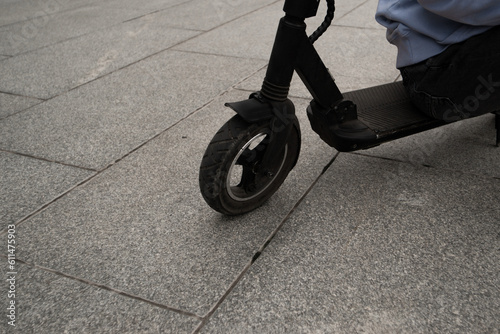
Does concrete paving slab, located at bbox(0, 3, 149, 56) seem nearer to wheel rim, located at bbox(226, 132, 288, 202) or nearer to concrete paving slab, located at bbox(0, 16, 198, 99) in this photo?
concrete paving slab, located at bbox(0, 16, 198, 99)

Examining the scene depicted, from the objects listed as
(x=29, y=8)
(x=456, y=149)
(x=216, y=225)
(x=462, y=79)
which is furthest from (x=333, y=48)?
(x=29, y=8)

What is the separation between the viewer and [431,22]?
2.35m

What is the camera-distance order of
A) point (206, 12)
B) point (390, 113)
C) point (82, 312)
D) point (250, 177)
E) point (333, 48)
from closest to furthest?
point (82, 312) → point (250, 177) → point (390, 113) → point (333, 48) → point (206, 12)

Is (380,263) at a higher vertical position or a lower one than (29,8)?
lower

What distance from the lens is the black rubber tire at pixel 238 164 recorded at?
7.04ft

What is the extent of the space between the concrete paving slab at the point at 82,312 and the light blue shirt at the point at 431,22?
1588 mm

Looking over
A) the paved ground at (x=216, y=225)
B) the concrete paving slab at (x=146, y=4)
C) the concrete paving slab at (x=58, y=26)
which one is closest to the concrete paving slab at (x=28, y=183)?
→ the paved ground at (x=216, y=225)

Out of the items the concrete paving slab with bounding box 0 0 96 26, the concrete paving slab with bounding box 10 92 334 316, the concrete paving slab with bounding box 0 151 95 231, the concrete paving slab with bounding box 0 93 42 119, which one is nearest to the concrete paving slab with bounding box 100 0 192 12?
the concrete paving slab with bounding box 0 0 96 26

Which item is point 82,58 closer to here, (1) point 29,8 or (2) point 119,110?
(2) point 119,110

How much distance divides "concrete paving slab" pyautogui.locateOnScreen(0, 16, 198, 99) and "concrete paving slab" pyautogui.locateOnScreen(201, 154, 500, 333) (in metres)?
2.71

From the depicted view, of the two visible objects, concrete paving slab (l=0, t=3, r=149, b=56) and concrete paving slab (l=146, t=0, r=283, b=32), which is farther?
concrete paving slab (l=146, t=0, r=283, b=32)

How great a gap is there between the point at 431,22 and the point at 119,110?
7.41 feet

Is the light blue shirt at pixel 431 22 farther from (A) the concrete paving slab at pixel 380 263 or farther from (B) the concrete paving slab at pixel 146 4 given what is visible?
(B) the concrete paving slab at pixel 146 4

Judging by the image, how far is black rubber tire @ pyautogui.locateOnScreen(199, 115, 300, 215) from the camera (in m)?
2.15
